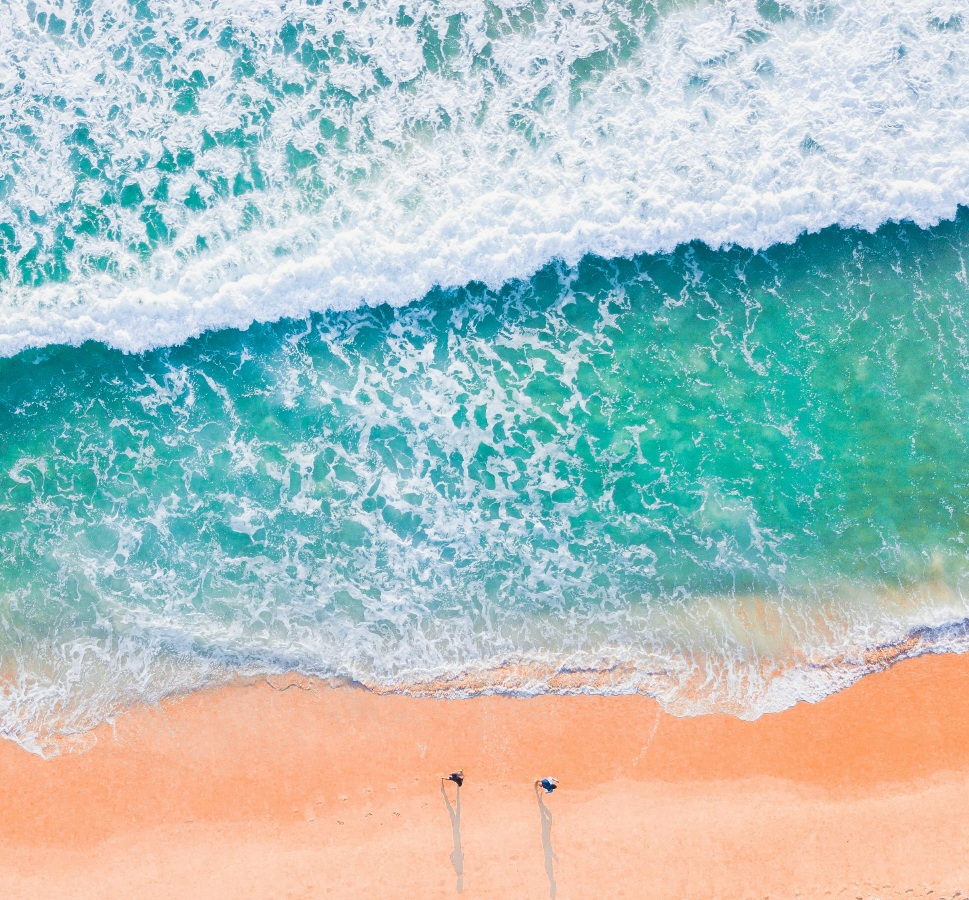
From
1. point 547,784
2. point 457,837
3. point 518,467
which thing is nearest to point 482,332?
point 518,467

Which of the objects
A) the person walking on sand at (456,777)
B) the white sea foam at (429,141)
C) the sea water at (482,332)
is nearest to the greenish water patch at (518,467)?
the sea water at (482,332)

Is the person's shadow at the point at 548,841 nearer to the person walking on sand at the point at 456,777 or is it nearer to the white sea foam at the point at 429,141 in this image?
the person walking on sand at the point at 456,777

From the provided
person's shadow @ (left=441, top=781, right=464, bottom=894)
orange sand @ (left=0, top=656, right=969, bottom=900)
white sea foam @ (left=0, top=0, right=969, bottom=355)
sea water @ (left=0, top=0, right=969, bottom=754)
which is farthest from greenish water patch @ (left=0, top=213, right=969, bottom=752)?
person's shadow @ (left=441, top=781, right=464, bottom=894)

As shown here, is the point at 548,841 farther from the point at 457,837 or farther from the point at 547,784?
the point at 457,837

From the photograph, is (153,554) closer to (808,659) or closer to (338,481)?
(338,481)

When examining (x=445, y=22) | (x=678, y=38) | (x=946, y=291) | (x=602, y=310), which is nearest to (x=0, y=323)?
(x=445, y=22)

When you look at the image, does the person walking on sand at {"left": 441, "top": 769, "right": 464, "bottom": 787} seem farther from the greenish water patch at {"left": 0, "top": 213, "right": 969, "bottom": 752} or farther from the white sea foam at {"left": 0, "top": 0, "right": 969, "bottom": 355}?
the white sea foam at {"left": 0, "top": 0, "right": 969, "bottom": 355}

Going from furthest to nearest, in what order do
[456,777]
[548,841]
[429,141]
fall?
[429,141]
[548,841]
[456,777]
